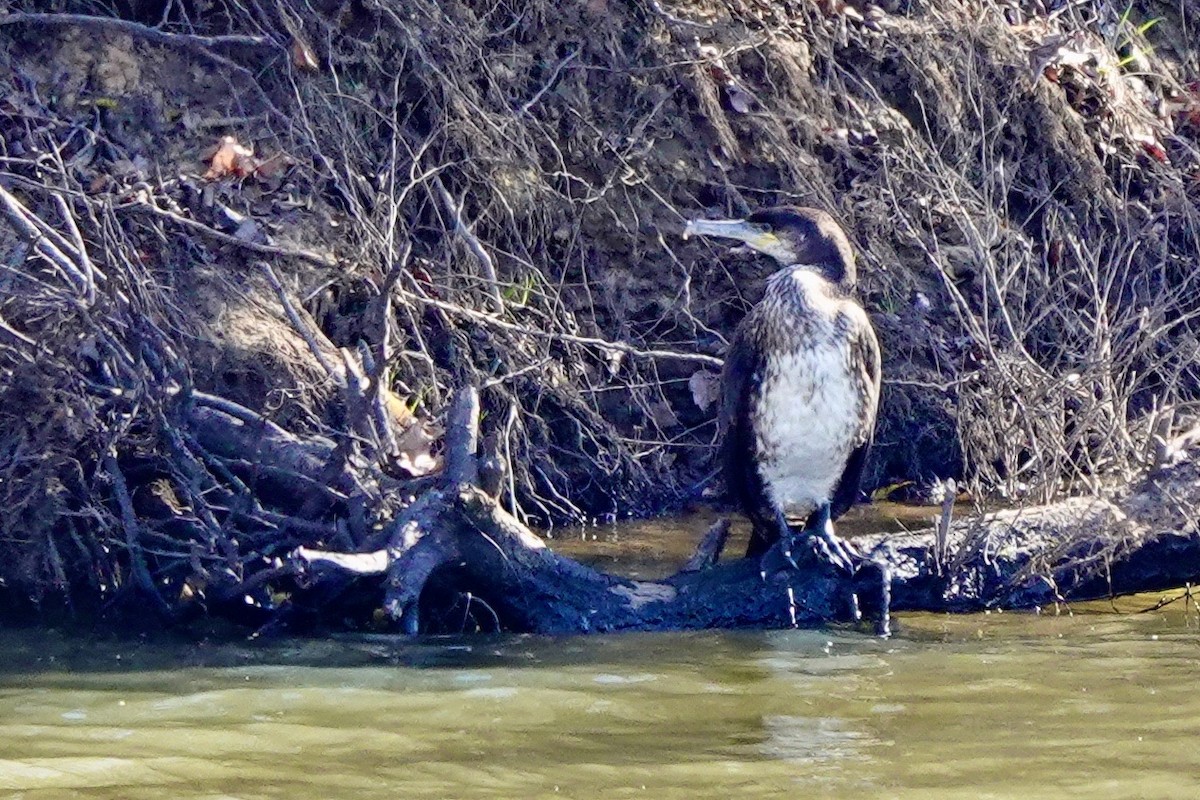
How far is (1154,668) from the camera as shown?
432 centimetres

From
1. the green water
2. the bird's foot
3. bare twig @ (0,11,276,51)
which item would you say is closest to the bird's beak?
the bird's foot

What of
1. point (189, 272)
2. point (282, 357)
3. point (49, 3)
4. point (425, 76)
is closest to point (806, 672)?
point (282, 357)

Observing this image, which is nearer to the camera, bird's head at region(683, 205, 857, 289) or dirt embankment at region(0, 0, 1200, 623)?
dirt embankment at region(0, 0, 1200, 623)

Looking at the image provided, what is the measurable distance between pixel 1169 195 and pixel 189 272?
13.8 ft

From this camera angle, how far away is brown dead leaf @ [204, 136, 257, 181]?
588cm

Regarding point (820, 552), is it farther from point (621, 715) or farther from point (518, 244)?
point (518, 244)

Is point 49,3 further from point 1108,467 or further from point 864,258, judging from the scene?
point 1108,467

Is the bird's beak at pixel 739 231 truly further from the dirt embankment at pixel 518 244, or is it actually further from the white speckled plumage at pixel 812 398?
the dirt embankment at pixel 518 244

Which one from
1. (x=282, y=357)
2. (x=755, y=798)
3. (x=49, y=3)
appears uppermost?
(x=49, y=3)

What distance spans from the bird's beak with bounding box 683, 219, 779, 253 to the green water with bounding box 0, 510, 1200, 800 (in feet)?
4.79

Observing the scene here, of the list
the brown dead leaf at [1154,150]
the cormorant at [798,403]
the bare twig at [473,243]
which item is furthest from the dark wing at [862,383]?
the brown dead leaf at [1154,150]

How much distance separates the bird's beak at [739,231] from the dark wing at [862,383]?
53 cm

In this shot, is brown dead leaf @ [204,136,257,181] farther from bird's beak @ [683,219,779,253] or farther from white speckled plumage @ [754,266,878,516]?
white speckled plumage @ [754,266,878,516]

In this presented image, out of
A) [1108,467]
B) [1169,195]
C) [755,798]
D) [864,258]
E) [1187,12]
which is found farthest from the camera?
[1187,12]
